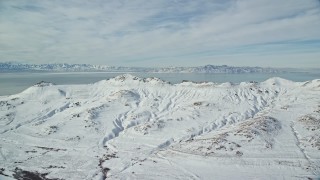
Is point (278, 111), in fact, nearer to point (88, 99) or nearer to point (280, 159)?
point (280, 159)

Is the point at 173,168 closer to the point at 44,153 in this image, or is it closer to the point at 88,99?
the point at 44,153

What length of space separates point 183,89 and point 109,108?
40.2 m

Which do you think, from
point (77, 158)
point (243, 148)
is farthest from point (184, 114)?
point (77, 158)

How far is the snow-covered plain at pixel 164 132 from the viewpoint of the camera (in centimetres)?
6450

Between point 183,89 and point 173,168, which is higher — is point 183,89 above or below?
above

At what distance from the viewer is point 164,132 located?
9175cm

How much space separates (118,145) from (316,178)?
1832 inches

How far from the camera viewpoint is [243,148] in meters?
74.1

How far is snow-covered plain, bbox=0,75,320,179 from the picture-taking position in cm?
6450

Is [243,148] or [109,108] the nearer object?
[243,148]

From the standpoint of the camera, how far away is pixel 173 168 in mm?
64438

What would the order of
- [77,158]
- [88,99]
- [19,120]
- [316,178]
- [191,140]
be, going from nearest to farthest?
[316,178] → [77,158] → [191,140] → [19,120] → [88,99]

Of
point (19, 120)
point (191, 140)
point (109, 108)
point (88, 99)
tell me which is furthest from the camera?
point (88, 99)

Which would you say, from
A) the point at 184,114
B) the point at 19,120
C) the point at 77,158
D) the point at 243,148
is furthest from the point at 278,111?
the point at 19,120
